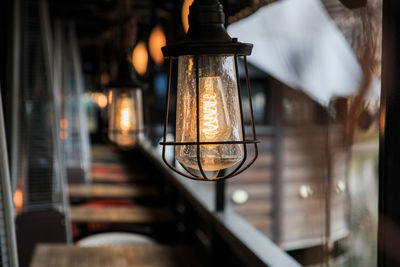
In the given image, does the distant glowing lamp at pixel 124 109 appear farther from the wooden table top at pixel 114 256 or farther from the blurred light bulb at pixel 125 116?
the wooden table top at pixel 114 256

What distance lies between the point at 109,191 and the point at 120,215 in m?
1.17

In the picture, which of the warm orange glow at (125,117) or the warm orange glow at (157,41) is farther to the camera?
the warm orange glow at (157,41)

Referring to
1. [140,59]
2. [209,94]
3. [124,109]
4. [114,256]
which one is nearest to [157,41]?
[140,59]

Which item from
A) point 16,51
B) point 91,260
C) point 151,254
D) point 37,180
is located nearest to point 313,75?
point 151,254

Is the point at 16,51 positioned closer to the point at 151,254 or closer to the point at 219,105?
the point at 151,254

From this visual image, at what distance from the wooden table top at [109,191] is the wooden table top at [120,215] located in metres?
0.64

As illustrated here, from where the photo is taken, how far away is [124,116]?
2.17 meters

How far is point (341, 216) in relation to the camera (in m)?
1.47

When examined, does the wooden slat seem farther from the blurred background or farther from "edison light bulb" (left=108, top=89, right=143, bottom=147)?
"edison light bulb" (left=108, top=89, right=143, bottom=147)

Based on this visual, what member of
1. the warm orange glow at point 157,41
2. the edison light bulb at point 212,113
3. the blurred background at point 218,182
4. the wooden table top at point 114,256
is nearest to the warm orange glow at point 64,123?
the blurred background at point 218,182

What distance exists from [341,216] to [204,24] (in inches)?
35.0

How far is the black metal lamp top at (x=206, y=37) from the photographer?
33.9 inches

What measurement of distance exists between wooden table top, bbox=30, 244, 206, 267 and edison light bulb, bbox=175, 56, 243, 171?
4.69ft

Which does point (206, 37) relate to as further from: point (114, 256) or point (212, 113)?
point (114, 256)
